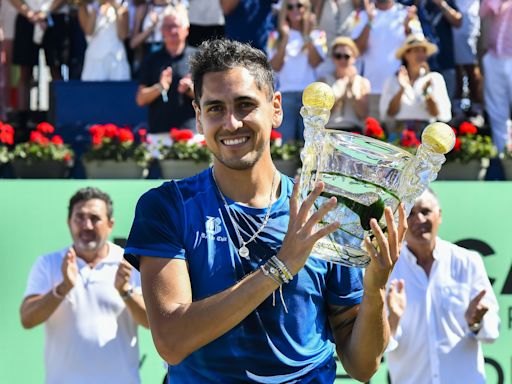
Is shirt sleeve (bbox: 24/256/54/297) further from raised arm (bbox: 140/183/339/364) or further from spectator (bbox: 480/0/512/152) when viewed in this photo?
spectator (bbox: 480/0/512/152)

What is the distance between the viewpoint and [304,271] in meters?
3.01

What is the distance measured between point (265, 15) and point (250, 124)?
6.91m

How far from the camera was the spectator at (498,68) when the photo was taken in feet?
30.5

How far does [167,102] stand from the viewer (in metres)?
8.73

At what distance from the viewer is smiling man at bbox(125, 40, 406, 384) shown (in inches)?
110

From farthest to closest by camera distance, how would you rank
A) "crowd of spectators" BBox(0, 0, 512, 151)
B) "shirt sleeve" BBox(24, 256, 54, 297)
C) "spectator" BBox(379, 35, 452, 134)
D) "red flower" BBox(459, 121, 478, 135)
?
"crowd of spectators" BBox(0, 0, 512, 151), "spectator" BBox(379, 35, 452, 134), "red flower" BBox(459, 121, 478, 135), "shirt sleeve" BBox(24, 256, 54, 297)

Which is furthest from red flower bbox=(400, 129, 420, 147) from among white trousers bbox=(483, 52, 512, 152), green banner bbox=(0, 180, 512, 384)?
white trousers bbox=(483, 52, 512, 152)

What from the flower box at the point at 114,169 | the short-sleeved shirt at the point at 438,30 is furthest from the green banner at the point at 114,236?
the short-sleeved shirt at the point at 438,30

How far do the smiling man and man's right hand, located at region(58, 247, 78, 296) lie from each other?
3.20 meters

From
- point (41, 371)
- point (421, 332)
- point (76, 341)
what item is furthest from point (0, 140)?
point (421, 332)

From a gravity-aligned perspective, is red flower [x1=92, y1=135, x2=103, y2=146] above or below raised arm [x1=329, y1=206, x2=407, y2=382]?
below

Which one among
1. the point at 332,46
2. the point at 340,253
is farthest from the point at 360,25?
the point at 340,253

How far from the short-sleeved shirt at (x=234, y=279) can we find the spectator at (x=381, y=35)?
613cm

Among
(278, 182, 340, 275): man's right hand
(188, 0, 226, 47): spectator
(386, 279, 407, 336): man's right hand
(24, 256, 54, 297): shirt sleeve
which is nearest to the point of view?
(278, 182, 340, 275): man's right hand
